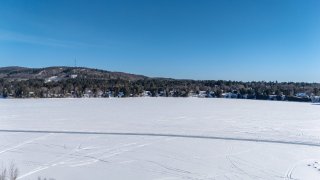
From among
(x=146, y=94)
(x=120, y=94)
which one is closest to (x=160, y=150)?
(x=120, y=94)

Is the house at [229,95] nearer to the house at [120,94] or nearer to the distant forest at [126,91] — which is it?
the distant forest at [126,91]

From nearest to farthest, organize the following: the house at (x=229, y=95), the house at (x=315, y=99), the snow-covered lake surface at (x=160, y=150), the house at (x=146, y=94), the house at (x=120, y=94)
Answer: the snow-covered lake surface at (x=160, y=150) → the house at (x=315, y=99) → the house at (x=120, y=94) → the house at (x=229, y=95) → the house at (x=146, y=94)

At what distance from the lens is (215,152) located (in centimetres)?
1232

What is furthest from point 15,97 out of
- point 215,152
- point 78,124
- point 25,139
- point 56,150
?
point 215,152

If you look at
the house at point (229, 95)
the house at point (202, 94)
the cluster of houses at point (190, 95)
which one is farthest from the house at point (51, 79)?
the house at point (229, 95)

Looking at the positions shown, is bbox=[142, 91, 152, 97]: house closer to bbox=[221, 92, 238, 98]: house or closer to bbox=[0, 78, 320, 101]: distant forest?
bbox=[0, 78, 320, 101]: distant forest

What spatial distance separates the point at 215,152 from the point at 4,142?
8.70m

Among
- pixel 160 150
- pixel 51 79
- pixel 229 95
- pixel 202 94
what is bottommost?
pixel 160 150

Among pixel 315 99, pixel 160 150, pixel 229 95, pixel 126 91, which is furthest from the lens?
pixel 229 95

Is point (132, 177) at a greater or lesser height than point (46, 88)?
lesser

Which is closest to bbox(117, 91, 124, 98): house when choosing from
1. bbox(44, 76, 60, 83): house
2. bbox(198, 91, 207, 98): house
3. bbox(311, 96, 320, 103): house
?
bbox(198, 91, 207, 98): house

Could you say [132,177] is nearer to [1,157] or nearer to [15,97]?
[1,157]

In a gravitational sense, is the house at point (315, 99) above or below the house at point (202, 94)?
below

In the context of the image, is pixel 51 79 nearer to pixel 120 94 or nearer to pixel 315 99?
pixel 120 94
